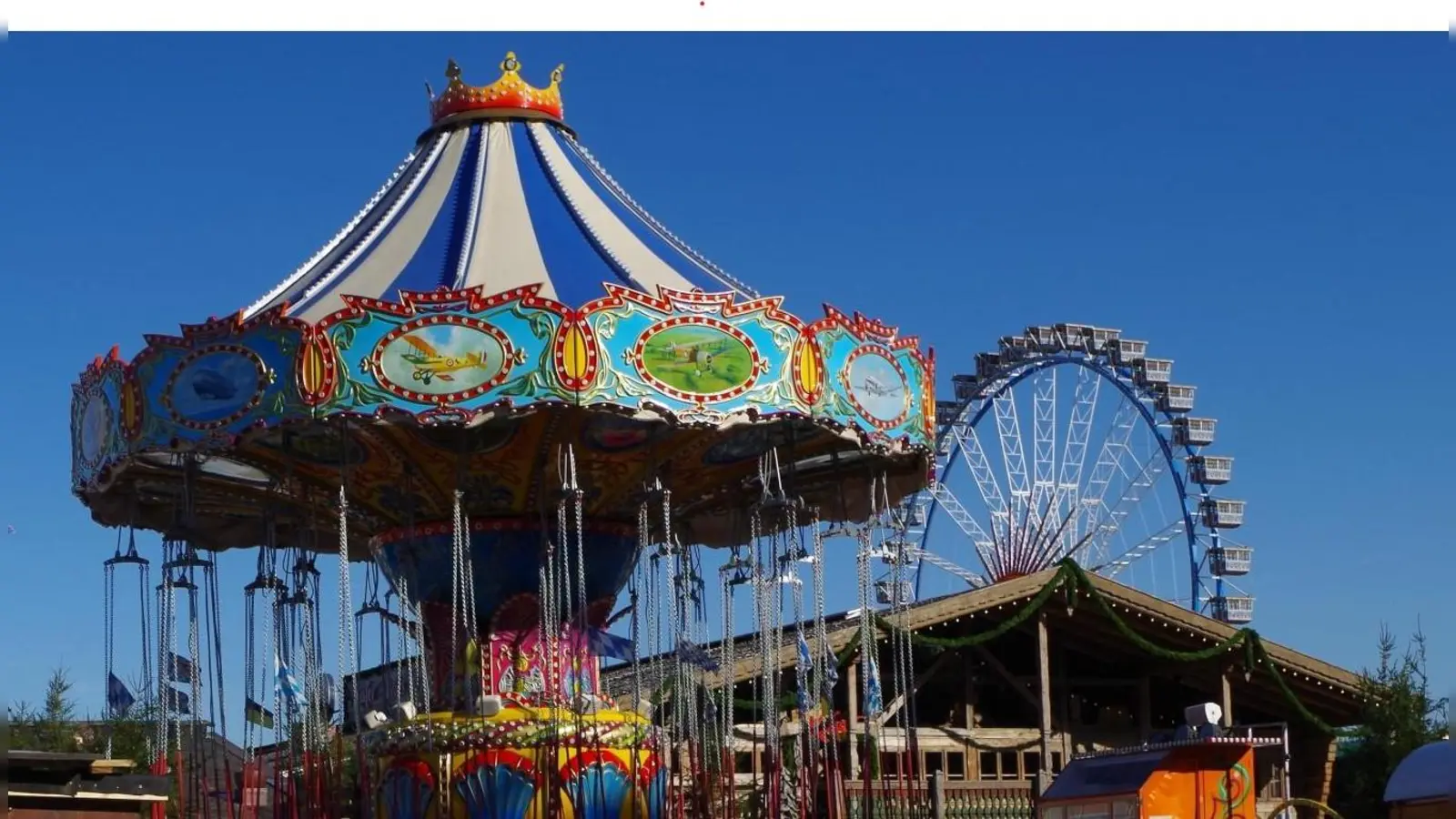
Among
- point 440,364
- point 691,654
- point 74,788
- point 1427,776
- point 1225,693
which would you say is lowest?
point 1427,776

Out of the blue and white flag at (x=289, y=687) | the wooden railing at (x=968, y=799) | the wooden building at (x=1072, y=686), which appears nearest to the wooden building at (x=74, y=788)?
the blue and white flag at (x=289, y=687)

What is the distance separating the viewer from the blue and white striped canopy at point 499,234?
22188mm

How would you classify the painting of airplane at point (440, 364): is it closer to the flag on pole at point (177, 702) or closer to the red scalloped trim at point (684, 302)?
the red scalloped trim at point (684, 302)

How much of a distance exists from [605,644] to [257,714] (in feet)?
11.6

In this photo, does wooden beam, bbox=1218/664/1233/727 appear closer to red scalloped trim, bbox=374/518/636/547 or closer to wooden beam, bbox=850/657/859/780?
wooden beam, bbox=850/657/859/780

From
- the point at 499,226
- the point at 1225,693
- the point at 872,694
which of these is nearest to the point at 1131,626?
the point at 1225,693

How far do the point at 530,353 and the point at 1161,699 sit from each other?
18.8 meters

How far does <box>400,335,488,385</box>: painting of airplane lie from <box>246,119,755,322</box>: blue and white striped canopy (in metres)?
0.74

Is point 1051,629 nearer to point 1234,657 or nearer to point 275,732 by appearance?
point 1234,657

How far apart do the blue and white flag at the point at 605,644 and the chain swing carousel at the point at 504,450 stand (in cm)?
4

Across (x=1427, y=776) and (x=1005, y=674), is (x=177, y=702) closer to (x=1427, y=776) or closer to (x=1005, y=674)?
(x=1427, y=776)

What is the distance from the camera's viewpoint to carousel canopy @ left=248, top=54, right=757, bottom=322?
22219 millimetres

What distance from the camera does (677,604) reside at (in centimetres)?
2495

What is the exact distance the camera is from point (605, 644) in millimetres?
23906
